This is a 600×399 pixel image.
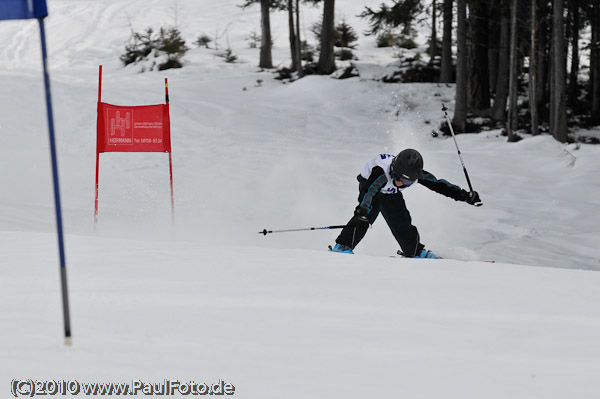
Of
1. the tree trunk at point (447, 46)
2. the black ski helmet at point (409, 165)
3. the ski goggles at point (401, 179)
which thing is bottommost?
the ski goggles at point (401, 179)

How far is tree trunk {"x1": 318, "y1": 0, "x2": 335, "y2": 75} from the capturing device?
21.8 meters

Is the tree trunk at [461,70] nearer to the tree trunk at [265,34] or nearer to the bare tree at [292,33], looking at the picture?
the bare tree at [292,33]

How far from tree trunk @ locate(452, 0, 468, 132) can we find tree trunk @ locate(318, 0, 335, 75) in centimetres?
600

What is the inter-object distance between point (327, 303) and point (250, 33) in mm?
37256

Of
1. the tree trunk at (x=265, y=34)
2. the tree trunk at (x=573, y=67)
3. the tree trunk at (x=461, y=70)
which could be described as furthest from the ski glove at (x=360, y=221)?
the tree trunk at (x=265, y=34)

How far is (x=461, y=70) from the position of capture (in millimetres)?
16891

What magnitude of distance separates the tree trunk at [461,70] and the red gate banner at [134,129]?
10451 mm

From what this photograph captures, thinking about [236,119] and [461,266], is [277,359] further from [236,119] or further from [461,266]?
[236,119]

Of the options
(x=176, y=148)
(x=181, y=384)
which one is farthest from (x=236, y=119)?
(x=181, y=384)

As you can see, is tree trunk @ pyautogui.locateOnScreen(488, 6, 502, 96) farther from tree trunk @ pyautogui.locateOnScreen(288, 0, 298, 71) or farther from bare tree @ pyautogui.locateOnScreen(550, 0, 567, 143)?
tree trunk @ pyautogui.locateOnScreen(288, 0, 298, 71)

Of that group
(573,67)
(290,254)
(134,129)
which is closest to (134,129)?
(134,129)

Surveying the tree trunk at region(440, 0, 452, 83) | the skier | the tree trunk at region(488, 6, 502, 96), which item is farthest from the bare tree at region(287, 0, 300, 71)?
the skier

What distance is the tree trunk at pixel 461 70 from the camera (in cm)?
1652

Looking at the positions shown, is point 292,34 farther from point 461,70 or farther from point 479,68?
point 461,70
